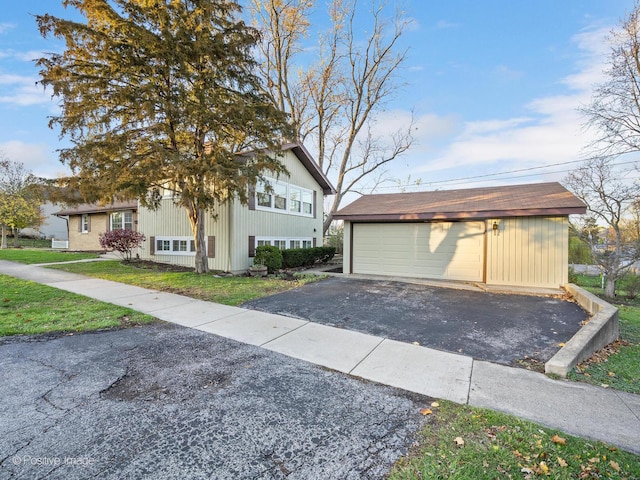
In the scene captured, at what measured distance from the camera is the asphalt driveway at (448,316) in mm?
4695

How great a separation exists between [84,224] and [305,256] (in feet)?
53.5

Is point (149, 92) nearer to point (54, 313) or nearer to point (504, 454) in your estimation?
point (54, 313)

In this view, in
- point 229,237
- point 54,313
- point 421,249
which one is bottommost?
point 54,313

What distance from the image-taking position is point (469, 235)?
10.2 m

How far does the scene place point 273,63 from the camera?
20.4m

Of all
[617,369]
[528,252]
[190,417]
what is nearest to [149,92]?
[190,417]

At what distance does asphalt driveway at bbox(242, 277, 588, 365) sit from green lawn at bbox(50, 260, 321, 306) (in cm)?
67

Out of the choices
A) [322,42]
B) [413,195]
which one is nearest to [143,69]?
[413,195]

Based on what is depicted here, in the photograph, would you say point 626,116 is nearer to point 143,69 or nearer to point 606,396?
point 606,396

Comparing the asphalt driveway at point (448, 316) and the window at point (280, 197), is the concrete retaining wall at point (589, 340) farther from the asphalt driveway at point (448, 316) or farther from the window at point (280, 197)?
the window at point (280, 197)

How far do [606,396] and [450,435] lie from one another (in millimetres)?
2143

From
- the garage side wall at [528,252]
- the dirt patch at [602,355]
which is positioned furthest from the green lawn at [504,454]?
the garage side wall at [528,252]

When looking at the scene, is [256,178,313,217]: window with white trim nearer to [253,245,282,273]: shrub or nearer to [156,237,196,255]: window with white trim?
[253,245,282,273]: shrub

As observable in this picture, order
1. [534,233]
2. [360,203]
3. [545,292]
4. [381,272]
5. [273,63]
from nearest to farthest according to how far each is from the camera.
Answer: [545,292] → [534,233] → [381,272] → [360,203] → [273,63]
